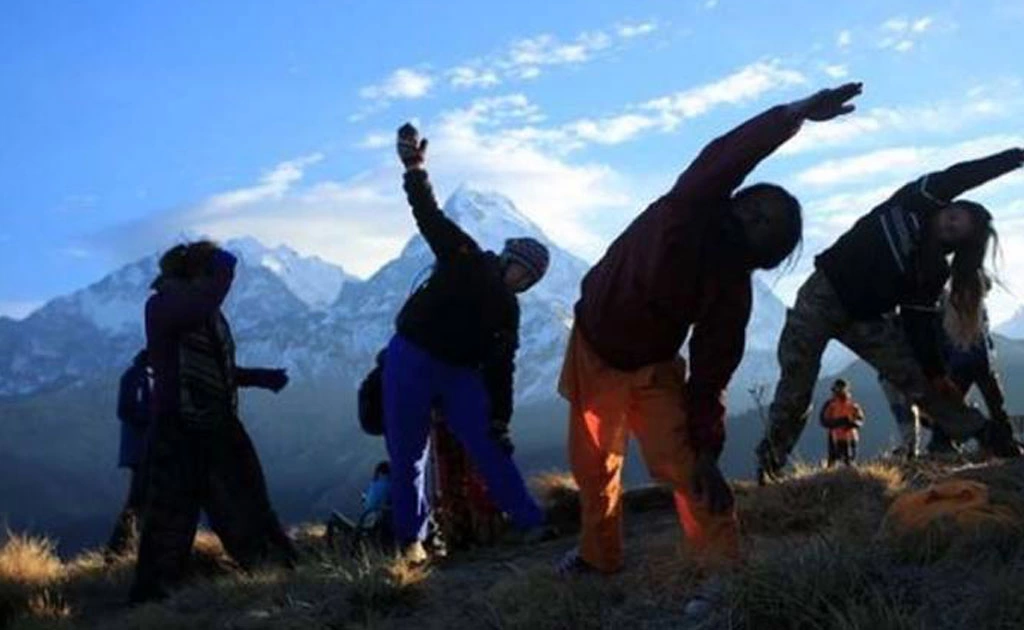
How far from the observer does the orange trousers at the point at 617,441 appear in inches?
196

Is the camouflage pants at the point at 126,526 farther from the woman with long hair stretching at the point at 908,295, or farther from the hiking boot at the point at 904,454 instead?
the hiking boot at the point at 904,454

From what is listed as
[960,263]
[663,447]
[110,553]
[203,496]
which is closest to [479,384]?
[203,496]

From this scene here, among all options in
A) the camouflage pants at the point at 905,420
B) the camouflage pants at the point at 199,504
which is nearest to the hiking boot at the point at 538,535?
the camouflage pants at the point at 199,504

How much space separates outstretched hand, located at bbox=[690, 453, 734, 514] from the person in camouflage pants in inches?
105

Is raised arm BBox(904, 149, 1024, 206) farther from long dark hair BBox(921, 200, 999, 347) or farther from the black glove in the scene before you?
the black glove

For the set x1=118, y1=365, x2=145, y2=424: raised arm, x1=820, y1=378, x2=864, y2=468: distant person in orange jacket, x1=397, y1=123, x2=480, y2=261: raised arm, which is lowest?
x1=820, y1=378, x2=864, y2=468: distant person in orange jacket

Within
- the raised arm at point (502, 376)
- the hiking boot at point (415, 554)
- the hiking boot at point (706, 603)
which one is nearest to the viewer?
the hiking boot at point (706, 603)

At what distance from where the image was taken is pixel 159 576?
6688 millimetres

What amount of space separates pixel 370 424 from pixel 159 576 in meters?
1.34

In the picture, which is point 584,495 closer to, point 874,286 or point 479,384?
point 479,384

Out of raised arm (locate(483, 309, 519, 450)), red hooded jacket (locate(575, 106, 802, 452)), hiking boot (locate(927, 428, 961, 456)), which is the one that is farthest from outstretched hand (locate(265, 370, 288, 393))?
hiking boot (locate(927, 428, 961, 456))

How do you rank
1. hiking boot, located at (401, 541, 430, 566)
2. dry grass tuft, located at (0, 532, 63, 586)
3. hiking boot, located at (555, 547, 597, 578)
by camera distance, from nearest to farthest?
hiking boot, located at (555, 547, 597, 578)
hiking boot, located at (401, 541, 430, 566)
dry grass tuft, located at (0, 532, 63, 586)

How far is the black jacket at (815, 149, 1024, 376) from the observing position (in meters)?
6.82

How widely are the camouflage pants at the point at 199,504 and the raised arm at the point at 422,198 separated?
4.77ft
